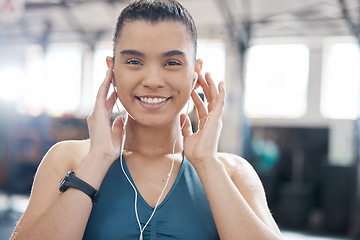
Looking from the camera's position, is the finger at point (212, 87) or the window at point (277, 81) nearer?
the finger at point (212, 87)

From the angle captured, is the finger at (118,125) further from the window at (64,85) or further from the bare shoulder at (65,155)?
the window at (64,85)

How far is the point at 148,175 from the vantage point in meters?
1.33

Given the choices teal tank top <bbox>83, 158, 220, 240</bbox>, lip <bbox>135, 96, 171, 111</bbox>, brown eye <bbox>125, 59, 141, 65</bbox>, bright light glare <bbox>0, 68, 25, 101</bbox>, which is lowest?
teal tank top <bbox>83, 158, 220, 240</bbox>

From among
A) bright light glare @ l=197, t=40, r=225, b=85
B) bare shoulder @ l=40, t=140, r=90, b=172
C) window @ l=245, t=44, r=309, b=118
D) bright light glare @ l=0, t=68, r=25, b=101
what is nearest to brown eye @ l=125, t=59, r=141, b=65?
bare shoulder @ l=40, t=140, r=90, b=172

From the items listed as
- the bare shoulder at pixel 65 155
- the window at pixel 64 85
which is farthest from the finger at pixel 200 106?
the window at pixel 64 85

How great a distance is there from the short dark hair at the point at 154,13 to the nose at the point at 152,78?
0.16 m

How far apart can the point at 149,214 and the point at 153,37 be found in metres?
0.57

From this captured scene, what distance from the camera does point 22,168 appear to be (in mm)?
7809

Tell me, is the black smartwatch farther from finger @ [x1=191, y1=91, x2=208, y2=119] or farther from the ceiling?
the ceiling

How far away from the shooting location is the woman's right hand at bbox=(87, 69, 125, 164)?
1221 millimetres

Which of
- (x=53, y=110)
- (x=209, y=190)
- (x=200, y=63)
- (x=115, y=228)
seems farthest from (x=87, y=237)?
(x=53, y=110)

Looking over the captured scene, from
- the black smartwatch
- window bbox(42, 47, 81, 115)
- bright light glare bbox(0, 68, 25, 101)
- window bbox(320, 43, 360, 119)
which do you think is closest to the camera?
the black smartwatch

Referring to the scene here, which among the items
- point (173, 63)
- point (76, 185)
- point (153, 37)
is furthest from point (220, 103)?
point (76, 185)

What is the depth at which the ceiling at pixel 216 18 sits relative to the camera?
759 cm
